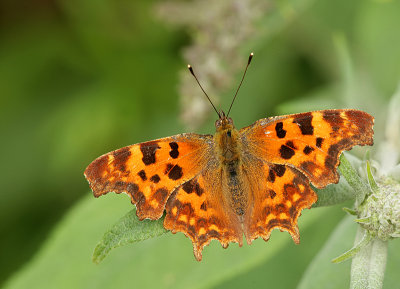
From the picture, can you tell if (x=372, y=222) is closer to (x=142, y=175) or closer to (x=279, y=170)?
(x=279, y=170)

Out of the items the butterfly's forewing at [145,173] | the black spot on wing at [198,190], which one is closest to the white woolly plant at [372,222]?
the black spot on wing at [198,190]

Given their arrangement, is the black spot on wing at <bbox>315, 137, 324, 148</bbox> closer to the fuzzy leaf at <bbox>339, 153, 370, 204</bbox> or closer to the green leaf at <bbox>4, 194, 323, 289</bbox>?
the fuzzy leaf at <bbox>339, 153, 370, 204</bbox>

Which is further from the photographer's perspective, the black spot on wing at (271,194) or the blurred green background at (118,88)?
the blurred green background at (118,88)

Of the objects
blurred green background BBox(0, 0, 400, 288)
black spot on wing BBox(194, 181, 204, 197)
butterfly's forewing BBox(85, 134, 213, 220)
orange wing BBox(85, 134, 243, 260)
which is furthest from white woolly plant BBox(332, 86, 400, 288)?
blurred green background BBox(0, 0, 400, 288)

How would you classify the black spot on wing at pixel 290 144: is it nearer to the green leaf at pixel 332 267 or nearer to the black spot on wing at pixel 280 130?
the black spot on wing at pixel 280 130

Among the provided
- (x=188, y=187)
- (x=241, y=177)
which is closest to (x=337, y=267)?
(x=241, y=177)

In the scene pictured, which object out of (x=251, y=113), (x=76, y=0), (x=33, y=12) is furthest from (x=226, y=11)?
(x=33, y=12)

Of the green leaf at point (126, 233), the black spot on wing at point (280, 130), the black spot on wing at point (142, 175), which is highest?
the black spot on wing at point (142, 175)

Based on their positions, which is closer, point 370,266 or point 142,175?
point 370,266
